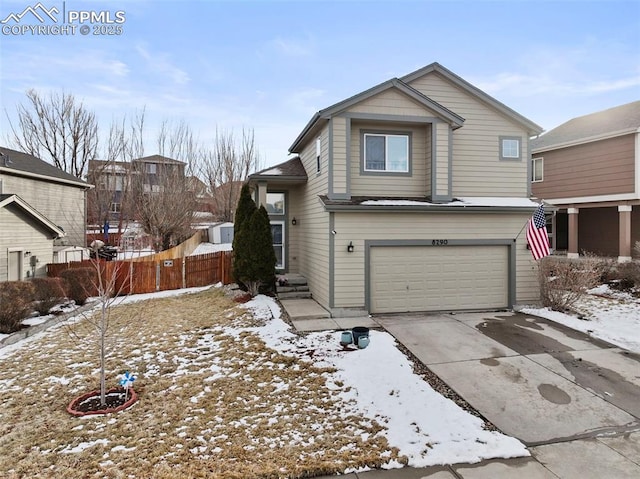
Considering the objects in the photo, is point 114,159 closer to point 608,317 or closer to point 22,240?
point 22,240

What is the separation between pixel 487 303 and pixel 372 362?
18.0 feet

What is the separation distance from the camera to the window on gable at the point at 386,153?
10234mm

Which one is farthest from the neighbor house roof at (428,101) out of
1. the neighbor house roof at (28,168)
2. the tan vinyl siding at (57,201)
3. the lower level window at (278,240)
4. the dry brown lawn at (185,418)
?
the tan vinyl siding at (57,201)

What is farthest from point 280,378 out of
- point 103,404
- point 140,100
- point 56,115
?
point 56,115

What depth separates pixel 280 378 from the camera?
19.9 ft

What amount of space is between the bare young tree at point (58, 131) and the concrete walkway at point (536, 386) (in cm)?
2411

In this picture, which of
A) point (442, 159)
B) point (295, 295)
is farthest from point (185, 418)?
point (442, 159)

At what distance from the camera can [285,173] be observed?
1255cm

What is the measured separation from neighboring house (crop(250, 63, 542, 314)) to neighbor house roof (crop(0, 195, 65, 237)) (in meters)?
10.4

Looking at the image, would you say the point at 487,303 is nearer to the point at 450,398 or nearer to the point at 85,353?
the point at 450,398

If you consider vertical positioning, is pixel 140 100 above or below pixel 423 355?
above

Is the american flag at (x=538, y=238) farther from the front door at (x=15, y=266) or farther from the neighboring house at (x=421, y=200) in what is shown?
the front door at (x=15, y=266)

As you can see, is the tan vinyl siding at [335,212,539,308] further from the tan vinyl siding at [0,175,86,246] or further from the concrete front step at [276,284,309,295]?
the tan vinyl siding at [0,175,86,246]

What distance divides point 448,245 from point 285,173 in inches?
235
